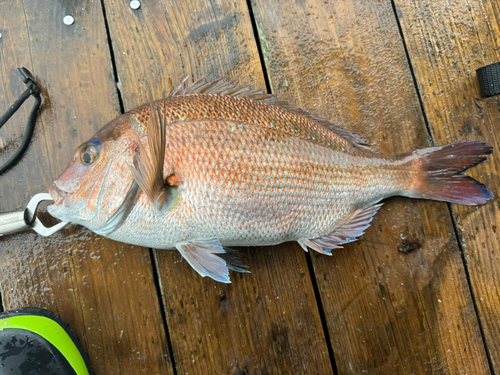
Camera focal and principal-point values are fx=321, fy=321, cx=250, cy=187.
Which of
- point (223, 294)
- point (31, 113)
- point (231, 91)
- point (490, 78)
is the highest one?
point (31, 113)

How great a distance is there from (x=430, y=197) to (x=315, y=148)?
1.69 ft

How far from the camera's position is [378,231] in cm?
135

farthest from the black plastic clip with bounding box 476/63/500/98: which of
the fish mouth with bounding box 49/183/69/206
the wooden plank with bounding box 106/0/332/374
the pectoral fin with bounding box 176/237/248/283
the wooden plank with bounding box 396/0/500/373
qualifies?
the fish mouth with bounding box 49/183/69/206

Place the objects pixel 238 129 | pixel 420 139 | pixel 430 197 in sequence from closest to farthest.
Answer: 1. pixel 238 129
2. pixel 430 197
3. pixel 420 139

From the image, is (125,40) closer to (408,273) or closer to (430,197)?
(430,197)

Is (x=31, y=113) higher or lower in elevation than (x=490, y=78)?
higher

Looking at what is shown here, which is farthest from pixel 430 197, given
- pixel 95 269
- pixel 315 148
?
pixel 95 269

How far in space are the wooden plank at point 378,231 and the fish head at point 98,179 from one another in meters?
0.70

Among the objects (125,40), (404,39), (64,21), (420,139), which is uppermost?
(64,21)

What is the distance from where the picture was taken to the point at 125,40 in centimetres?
141

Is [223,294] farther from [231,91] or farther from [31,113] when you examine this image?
[31,113]

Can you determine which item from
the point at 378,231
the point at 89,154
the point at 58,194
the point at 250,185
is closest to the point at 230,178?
the point at 250,185

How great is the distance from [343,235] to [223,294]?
0.54 m

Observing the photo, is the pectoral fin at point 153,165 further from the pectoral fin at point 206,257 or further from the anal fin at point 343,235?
the anal fin at point 343,235
